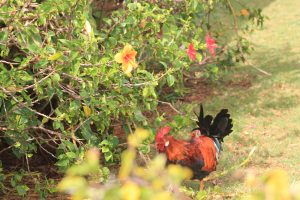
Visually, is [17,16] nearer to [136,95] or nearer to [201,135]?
[136,95]

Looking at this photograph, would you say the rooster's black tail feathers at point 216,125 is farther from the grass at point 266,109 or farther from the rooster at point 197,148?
the grass at point 266,109

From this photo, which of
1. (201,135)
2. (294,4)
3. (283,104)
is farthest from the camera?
(294,4)

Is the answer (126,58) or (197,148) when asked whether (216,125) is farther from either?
(126,58)

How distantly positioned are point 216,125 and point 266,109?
2484 mm

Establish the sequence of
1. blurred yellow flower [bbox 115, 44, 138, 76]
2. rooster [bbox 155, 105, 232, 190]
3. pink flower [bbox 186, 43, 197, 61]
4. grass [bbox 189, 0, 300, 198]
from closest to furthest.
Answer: blurred yellow flower [bbox 115, 44, 138, 76]
rooster [bbox 155, 105, 232, 190]
pink flower [bbox 186, 43, 197, 61]
grass [bbox 189, 0, 300, 198]

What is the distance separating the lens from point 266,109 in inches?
311

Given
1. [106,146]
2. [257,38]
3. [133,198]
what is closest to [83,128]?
[106,146]

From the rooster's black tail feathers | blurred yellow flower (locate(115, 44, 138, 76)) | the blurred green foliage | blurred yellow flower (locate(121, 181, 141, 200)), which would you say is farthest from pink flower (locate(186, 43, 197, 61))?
blurred yellow flower (locate(121, 181, 141, 200))

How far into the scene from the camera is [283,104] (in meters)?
8.03

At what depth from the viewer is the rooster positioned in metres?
5.03

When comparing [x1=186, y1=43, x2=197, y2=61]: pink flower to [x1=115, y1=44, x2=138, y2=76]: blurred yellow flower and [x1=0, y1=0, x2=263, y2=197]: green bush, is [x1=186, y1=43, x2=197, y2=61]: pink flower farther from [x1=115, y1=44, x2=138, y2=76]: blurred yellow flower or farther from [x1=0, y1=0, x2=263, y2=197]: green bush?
[x1=115, y1=44, x2=138, y2=76]: blurred yellow flower

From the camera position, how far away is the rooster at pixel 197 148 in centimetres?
503

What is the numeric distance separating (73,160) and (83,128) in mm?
269

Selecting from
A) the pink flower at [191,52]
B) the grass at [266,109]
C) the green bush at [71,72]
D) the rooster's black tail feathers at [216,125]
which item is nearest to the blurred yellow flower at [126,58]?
the green bush at [71,72]
